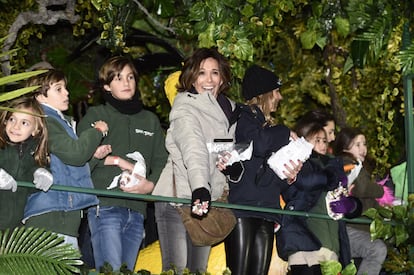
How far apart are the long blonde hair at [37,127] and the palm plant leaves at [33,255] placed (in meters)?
0.70

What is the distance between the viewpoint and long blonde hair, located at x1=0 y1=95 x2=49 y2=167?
24.1 ft

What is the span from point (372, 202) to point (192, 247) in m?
1.99

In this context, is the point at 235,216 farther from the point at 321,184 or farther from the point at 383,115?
the point at 383,115

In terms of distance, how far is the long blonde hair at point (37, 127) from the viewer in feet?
24.1

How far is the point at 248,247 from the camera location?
302 inches

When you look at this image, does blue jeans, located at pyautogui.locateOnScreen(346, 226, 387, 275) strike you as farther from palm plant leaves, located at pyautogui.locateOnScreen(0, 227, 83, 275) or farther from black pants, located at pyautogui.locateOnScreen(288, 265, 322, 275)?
palm plant leaves, located at pyautogui.locateOnScreen(0, 227, 83, 275)

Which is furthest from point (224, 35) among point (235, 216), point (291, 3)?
point (235, 216)

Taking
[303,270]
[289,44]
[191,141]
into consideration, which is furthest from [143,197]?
[289,44]

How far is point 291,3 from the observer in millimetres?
10039

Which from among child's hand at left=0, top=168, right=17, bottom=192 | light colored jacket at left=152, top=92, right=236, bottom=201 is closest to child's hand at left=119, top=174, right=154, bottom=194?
light colored jacket at left=152, top=92, right=236, bottom=201

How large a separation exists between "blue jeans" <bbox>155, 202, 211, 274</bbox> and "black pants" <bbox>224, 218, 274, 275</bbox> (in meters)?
0.24

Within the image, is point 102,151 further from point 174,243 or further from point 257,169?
point 257,169

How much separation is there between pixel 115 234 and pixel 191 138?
792 mm

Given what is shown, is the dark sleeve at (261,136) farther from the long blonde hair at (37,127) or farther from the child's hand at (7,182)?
the child's hand at (7,182)
